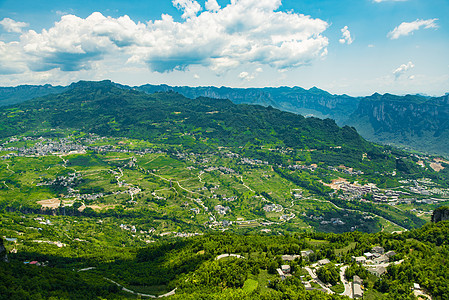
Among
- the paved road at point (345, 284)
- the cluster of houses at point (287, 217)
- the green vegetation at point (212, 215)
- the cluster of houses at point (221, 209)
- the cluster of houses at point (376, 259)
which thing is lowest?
the cluster of houses at point (287, 217)

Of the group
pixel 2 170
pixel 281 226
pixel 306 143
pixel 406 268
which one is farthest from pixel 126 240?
pixel 306 143

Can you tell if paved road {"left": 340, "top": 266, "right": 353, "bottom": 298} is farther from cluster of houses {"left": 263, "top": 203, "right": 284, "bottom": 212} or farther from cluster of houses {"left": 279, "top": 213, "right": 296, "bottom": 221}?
cluster of houses {"left": 263, "top": 203, "right": 284, "bottom": 212}

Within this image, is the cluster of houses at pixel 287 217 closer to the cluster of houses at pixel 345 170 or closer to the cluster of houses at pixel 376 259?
the cluster of houses at pixel 376 259

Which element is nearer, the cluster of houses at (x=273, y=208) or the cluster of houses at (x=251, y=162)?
the cluster of houses at (x=273, y=208)

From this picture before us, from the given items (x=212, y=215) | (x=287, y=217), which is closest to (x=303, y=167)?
(x=287, y=217)

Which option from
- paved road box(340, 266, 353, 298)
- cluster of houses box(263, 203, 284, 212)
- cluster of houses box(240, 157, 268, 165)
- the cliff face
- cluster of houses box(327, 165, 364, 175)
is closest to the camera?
paved road box(340, 266, 353, 298)

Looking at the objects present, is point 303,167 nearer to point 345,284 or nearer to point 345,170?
point 345,170

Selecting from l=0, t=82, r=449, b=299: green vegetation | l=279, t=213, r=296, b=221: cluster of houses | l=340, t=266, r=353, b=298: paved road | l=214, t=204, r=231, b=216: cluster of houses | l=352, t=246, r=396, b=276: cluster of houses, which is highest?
l=352, t=246, r=396, b=276: cluster of houses

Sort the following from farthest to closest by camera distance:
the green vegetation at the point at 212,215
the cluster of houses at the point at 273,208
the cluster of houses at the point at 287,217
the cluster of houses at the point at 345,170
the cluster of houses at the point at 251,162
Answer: the cluster of houses at the point at 251,162
the cluster of houses at the point at 345,170
the cluster of houses at the point at 273,208
the cluster of houses at the point at 287,217
the green vegetation at the point at 212,215

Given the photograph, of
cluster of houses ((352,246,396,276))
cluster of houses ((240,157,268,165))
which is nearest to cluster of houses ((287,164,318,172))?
cluster of houses ((240,157,268,165))

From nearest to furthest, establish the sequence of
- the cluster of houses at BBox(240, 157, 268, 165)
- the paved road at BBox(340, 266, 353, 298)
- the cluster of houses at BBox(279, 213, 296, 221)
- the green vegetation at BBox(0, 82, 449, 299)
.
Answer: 1. the paved road at BBox(340, 266, 353, 298)
2. the green vegetation at BBox(0, 82, 449, 299)
3. the cluster of houses at BBox(279, 213, 296, 221)
4. the cluster of houses at BBox(240, 157, 268, 165)

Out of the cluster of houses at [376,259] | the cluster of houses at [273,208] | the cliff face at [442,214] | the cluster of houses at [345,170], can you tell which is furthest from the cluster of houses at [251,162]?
the cluster of houses at [376,259]
